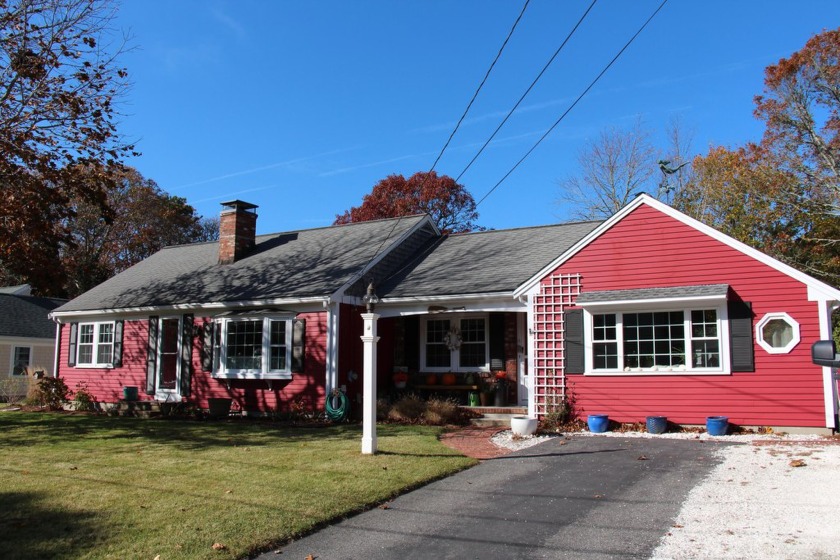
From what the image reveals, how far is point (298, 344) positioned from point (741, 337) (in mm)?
9814

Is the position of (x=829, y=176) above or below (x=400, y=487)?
above

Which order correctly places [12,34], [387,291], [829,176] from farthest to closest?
[829,176], [387,291], [12,34]

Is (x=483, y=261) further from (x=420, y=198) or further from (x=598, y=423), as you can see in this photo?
(x=420, y=198)

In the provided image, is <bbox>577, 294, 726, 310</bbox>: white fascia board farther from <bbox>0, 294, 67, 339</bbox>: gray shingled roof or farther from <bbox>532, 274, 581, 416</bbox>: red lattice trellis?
<bbox>0, 294, 67, 339</bbox>: gray shingled roof

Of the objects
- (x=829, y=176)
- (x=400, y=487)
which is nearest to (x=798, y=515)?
(x=400, y=487)

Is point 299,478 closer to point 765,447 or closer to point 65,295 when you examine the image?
point 765,447

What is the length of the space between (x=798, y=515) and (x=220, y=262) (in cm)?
1821

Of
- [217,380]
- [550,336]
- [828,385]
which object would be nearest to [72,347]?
[217,380]

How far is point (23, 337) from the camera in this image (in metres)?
28.3

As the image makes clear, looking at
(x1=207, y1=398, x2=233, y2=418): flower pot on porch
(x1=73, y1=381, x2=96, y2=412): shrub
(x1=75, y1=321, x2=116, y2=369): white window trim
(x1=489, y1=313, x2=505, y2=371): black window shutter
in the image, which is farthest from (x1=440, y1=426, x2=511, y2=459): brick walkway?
(x1=75, y1=321, x2=116, y2=369): white window trim

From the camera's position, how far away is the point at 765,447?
10617mm

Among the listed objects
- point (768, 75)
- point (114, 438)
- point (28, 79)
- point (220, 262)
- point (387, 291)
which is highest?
point (768, 75)

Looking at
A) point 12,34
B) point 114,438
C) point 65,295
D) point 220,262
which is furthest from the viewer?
point 65,295

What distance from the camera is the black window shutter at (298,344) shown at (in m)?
16.0
